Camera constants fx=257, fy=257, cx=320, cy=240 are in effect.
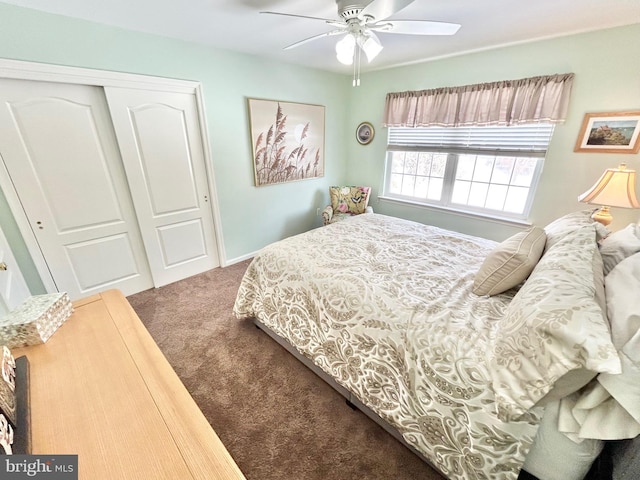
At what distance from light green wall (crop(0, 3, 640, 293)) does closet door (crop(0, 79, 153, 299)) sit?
174mm

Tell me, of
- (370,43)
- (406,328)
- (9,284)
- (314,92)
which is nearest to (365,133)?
(314,92)

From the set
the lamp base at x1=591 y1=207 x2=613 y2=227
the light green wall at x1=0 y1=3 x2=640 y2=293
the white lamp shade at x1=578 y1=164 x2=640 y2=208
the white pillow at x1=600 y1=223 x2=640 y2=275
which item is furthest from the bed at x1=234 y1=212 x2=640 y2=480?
the light green wall at x1=0 y1=3 x2=640 y2=293

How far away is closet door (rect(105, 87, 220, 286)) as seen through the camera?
2.27 metres

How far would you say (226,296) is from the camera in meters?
2.63

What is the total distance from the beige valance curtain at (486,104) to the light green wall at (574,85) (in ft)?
0.29

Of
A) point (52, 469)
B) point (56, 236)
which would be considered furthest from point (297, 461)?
point (56, 236)

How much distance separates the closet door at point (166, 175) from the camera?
227cm

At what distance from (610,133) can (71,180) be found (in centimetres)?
451

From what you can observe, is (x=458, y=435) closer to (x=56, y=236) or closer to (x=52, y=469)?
(x=52, y=469)

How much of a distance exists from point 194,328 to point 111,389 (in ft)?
4.90

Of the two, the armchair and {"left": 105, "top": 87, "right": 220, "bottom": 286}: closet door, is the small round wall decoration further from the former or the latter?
{"left": 105, "top": 87, "right": 220, "bottom": 286}: closet door

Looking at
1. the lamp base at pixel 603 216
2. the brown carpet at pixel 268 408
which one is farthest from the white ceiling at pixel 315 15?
the brown carpet at pixel 268 408

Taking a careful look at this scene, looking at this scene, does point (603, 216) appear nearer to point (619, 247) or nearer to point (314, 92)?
point (619, 247)

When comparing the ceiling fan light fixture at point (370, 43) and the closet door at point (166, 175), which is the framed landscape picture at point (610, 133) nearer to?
the ceiling fan light fixture at point (370, 43)
